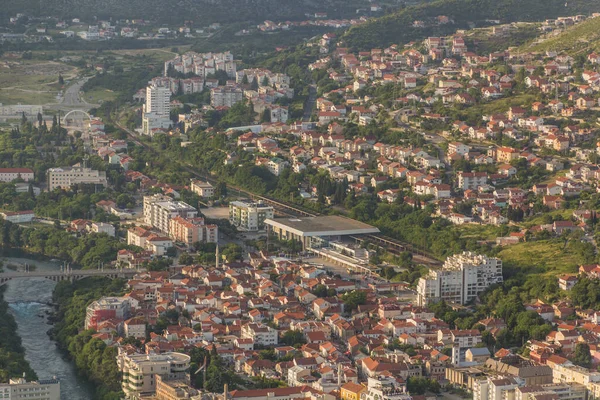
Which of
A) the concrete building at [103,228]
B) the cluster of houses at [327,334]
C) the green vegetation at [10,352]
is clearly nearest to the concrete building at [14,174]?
the concrete building at [103,228]

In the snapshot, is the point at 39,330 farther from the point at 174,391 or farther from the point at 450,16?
the point at 450,16

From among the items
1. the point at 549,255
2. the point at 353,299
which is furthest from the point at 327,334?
the point at 549,255

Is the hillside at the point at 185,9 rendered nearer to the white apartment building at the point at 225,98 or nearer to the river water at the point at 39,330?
the white apartment building at the point at 225,98

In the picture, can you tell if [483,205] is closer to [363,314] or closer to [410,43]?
[363,314]

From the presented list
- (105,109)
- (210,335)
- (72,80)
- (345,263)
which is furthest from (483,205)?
(72,80)

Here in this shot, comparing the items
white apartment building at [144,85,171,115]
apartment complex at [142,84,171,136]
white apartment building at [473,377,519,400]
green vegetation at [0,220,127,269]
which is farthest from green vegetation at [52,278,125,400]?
white apartment building at [144,85,171,115]

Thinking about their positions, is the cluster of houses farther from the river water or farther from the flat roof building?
the flat roof building
